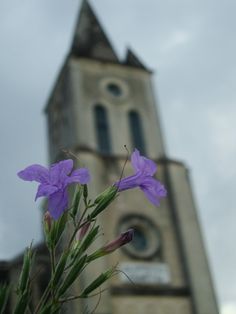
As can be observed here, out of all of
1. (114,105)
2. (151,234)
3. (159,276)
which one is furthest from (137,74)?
(159,276)

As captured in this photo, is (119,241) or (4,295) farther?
(119,241)

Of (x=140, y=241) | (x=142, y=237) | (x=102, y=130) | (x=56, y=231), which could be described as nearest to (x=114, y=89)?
(x=102, y=130)

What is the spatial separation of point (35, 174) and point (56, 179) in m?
0.07

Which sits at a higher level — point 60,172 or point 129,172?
point 129,172

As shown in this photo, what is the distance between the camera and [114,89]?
2580cm

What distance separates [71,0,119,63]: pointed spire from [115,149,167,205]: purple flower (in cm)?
2462

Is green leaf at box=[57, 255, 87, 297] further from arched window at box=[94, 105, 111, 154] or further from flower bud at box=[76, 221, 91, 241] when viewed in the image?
arched window at box=[94, 105, 111, 154]

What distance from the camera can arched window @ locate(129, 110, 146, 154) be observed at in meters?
24.3

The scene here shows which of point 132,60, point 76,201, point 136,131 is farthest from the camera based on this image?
point 132,60

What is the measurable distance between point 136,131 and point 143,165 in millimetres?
22786

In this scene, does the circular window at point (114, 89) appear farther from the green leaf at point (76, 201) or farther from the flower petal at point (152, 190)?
the green leaf at point (76, 201)

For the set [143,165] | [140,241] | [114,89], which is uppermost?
[114,89]

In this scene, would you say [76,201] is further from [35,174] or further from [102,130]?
[102,130]

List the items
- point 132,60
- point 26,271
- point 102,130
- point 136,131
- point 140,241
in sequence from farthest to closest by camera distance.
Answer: point 132,60
point 136,131
point 102,130
point 140,241
point 26,271
